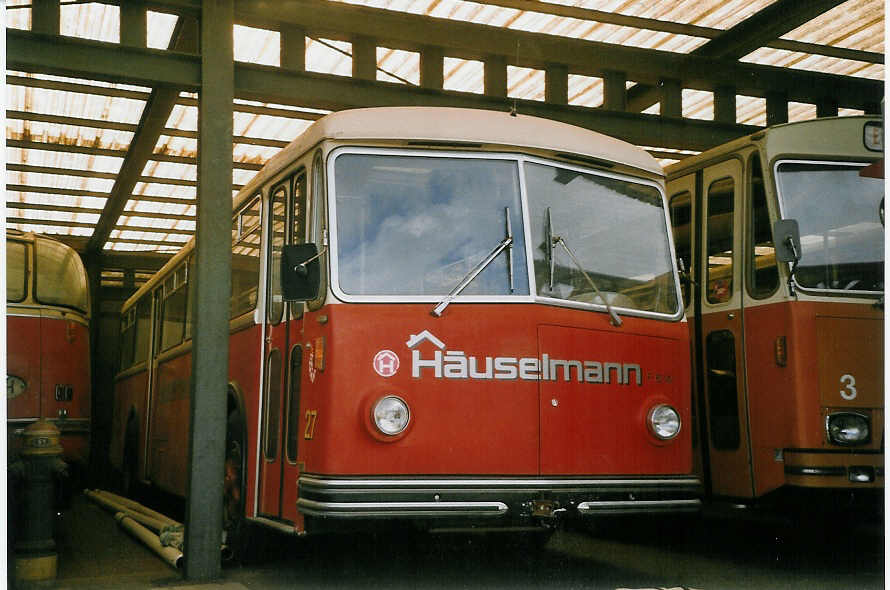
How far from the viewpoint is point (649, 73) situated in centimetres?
873

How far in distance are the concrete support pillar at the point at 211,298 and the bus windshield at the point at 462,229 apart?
1245 millimetres

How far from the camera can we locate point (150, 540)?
318 inches

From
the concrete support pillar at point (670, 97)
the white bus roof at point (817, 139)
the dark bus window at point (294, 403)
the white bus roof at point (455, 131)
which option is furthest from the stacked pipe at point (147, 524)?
the concrete support pillar at point (670, 97)

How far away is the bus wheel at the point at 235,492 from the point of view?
714 centimetres

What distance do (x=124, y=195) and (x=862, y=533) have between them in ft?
31.5

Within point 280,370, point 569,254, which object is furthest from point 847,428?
point 280,370

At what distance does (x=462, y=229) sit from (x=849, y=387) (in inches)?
109

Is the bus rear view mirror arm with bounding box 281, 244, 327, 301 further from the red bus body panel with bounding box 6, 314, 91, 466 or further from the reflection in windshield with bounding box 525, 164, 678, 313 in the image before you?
the red bus body panel with bounding box 6, 314, 91, 466

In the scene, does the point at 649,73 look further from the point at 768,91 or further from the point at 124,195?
the point at 124,195

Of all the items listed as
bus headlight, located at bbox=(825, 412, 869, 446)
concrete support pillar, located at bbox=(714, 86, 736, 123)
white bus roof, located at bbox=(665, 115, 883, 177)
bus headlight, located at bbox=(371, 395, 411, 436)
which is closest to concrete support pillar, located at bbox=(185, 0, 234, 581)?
bus headlight, located at bbox=(371, 395, 411, 436)

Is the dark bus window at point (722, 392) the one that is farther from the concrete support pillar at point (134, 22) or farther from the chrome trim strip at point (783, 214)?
the concrete support pillar at point (134, 22)

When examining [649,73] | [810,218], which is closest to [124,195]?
[649,73]

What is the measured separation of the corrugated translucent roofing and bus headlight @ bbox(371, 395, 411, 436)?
3.44 meters

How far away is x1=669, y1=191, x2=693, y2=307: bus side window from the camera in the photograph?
799 centimetres
